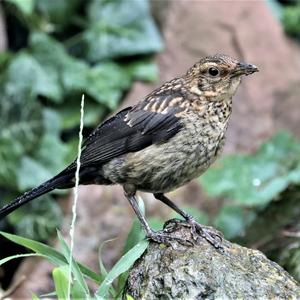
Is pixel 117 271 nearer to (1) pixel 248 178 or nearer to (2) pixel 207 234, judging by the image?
(2) pixel 207 234

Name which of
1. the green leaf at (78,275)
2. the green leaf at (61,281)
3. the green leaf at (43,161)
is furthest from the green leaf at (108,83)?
the green leaf at (61,281)

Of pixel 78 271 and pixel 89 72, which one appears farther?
pixel 89 72

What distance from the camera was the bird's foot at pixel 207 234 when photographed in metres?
3.81

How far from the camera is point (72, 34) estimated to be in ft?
26.4

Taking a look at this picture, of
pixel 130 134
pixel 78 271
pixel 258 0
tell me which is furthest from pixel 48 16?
pixel 78 271

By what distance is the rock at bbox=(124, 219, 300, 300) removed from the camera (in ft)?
11.1

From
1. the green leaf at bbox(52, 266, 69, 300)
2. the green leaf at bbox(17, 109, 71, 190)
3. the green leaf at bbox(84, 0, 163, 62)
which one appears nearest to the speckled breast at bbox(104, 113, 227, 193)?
the green leaf at bbox(52, 266, 69, 300)

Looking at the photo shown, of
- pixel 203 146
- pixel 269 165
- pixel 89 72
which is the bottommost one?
pixel 269 165

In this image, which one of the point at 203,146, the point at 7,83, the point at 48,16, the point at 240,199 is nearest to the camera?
the point at 203,146

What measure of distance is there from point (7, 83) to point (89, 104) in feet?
2.71

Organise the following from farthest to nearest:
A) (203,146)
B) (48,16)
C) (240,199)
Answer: (48,16)
(240,199)
(203,146)

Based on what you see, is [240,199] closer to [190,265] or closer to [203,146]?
[203,146]

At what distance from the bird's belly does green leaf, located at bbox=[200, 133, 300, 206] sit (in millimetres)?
1743

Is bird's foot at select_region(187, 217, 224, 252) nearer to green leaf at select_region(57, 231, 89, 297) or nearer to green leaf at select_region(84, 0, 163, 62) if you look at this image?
green leaf at select_region(57, 231, 89, 297)
